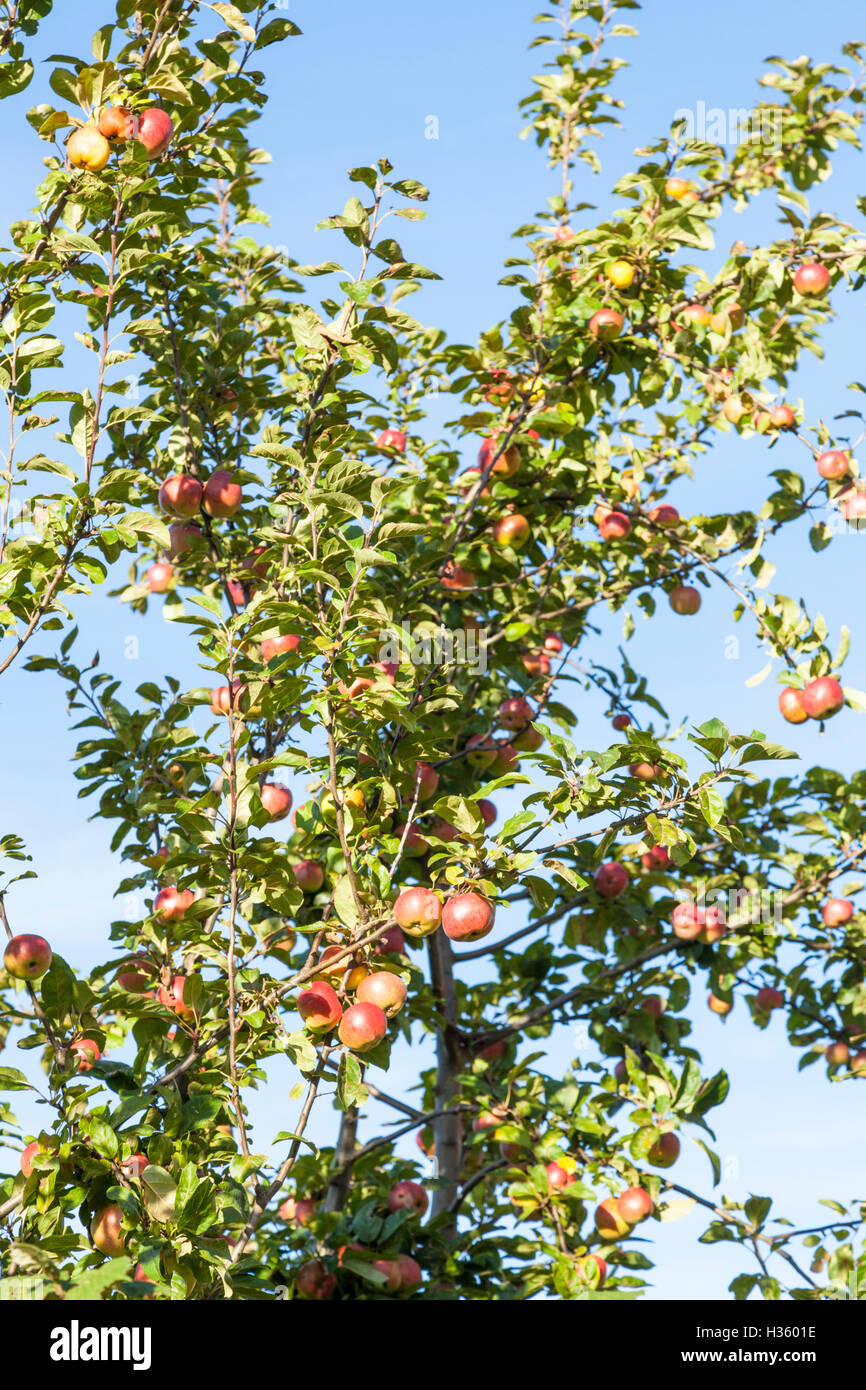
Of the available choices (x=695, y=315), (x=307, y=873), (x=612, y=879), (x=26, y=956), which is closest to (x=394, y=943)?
(x=307, y=873)

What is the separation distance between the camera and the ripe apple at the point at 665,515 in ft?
17.5

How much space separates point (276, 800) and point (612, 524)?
1960mm

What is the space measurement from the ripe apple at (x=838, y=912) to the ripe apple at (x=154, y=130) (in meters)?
3.93

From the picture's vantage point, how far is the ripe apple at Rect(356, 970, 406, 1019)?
124 inches

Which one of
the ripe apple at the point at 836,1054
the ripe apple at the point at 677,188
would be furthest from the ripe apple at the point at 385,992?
the ripe apple at the point at 677,188

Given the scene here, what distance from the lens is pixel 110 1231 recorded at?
10.1ft

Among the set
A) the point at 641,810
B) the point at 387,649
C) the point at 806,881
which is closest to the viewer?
the point at 641,810

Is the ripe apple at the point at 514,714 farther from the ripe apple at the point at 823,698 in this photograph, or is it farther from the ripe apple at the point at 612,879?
the ripe apple at the point at 823,698

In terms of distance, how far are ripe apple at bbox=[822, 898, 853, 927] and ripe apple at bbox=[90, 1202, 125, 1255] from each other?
3303mm

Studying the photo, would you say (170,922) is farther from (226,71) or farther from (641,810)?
(226,71)

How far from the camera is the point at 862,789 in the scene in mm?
5250
